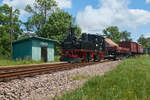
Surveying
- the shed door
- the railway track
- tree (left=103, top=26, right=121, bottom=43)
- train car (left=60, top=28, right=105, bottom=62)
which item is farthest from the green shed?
tree (left=103, top=26, right=121, bottom=43)

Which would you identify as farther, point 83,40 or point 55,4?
point 55,4

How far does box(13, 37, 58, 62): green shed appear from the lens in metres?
20.2

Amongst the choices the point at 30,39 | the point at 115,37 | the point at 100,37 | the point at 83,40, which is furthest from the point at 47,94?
the point at 115,37

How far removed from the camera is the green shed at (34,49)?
66.4ft

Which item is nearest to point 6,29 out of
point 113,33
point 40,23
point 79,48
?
point 40,23

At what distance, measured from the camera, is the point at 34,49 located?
20422 millimetres

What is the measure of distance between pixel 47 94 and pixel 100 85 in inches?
78.9

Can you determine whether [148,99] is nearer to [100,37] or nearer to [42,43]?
[100,37]

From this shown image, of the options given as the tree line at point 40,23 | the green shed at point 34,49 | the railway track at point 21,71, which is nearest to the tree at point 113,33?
the tree line at point 40,23

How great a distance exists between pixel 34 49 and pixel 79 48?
8.02 meters

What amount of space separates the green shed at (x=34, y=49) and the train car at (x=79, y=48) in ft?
19.8

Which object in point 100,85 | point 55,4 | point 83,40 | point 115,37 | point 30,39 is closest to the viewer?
point 100,85

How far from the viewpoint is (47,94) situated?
4594 millimetres

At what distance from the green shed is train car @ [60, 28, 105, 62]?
6.04 metres
